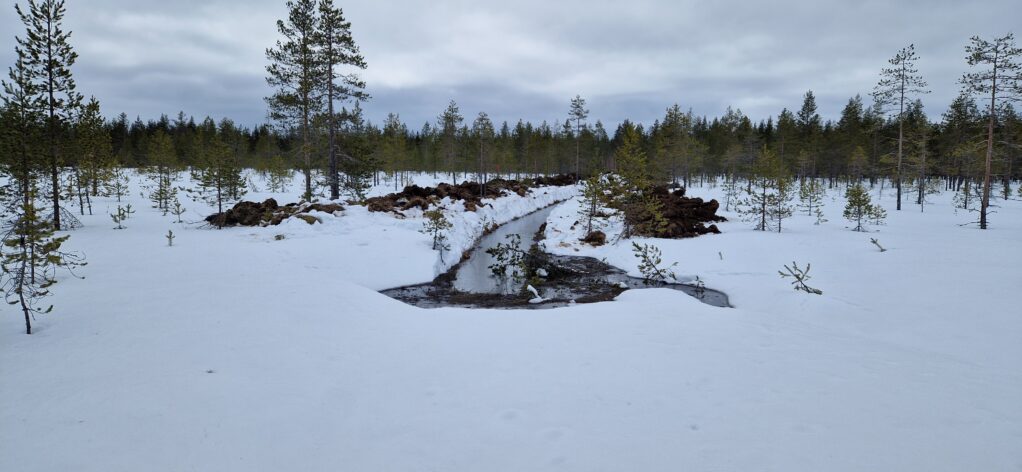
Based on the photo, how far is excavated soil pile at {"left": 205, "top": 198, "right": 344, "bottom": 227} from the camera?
690 inches

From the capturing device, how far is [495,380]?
16.7 feet

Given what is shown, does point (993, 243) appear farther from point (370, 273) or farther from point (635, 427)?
point (370, 273)

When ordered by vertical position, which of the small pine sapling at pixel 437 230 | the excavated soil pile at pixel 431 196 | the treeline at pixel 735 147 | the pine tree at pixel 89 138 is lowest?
the small pine sapling at pixel 437 230

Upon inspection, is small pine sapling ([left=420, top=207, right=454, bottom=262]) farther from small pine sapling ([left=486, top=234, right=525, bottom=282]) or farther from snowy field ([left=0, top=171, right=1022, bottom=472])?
snowy field ([left=0, top=171, right=1022, bottom=472])

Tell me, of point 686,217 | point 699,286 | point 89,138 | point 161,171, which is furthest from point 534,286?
point 161,171

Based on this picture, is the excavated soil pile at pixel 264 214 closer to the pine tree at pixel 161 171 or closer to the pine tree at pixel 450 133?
the pine tree at pixel 161 171

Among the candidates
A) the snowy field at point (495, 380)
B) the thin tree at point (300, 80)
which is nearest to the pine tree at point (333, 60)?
the thin tree at point (300, 80)

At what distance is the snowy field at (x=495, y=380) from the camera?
11.8 ft

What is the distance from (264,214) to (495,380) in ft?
56.2

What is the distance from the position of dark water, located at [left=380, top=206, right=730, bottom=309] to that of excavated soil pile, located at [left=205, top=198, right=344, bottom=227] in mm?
6661

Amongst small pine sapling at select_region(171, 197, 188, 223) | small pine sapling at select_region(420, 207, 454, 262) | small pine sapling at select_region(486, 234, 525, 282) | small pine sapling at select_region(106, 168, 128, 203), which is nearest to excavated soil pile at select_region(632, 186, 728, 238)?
small pine sapling at select_region(486, 234, 525, 282)

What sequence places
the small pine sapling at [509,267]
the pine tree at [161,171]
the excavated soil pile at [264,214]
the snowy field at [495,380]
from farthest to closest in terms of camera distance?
1. the pine tree at [161,171]
2. the excavated soil pile at [264,214]
3. the small pine sapling at [509,267]
4. the snowy field at [495,380]

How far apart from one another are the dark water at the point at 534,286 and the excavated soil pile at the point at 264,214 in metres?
6.66

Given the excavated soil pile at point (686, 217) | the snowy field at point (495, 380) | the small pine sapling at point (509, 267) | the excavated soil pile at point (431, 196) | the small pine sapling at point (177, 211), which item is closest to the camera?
the snowy field at point (495, 380)
